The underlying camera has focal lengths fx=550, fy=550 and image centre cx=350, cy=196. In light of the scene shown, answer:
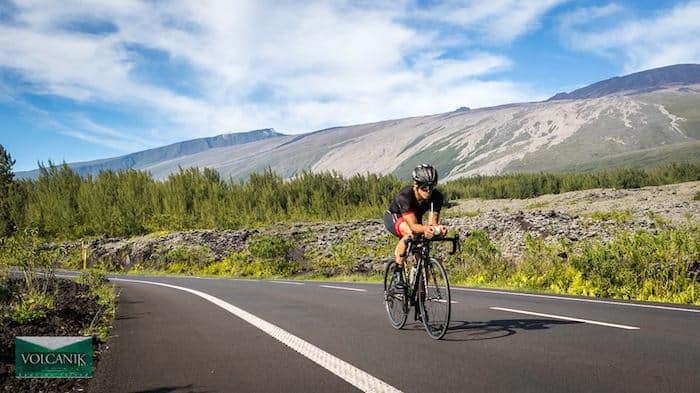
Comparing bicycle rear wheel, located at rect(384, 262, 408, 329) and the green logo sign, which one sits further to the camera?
bicycle rear wheel, located at rect(384, 262, 408, 329)

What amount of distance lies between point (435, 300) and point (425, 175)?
1.51 m

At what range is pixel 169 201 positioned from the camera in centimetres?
6081

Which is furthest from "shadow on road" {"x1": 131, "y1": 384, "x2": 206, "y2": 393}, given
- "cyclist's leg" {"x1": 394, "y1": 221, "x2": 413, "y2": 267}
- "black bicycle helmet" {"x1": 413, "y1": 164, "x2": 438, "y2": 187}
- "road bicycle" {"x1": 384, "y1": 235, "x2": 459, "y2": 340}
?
"black bicycle helmet" {"x1": 413, "y1": 164, "x2": 438, "y2": 187}

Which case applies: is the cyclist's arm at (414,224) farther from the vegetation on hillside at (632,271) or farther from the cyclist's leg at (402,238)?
the vegetation on hillside at (632,271)

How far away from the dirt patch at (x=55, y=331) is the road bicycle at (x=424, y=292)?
364 cm

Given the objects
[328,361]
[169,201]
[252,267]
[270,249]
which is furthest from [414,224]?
[169,201]

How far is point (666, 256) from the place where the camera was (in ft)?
39.5

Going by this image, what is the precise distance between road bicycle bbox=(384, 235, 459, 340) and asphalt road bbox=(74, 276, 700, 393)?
227 mm

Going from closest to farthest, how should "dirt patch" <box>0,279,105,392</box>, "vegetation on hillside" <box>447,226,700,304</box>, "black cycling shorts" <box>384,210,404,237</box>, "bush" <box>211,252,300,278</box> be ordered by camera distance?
"dirt patch" <box>0,279,105,392</box>, "black cycling shorts" <box>384,210,404,237</box>, "vegetation on hillside" <box>447,226,700,304</box>, "bush" <box>211,252,300,278</box>

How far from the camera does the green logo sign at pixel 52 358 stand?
4809 millimetres

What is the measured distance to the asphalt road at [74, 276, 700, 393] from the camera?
14.7ft

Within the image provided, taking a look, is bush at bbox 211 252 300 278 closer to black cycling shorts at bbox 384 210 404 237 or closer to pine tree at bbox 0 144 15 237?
black cycling shorts at bbox 384 210 404 237

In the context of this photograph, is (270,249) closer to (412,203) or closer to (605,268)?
(605,268)

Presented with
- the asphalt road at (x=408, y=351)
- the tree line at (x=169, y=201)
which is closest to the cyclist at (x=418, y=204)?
the asphalt road at (x=408, y=351)
